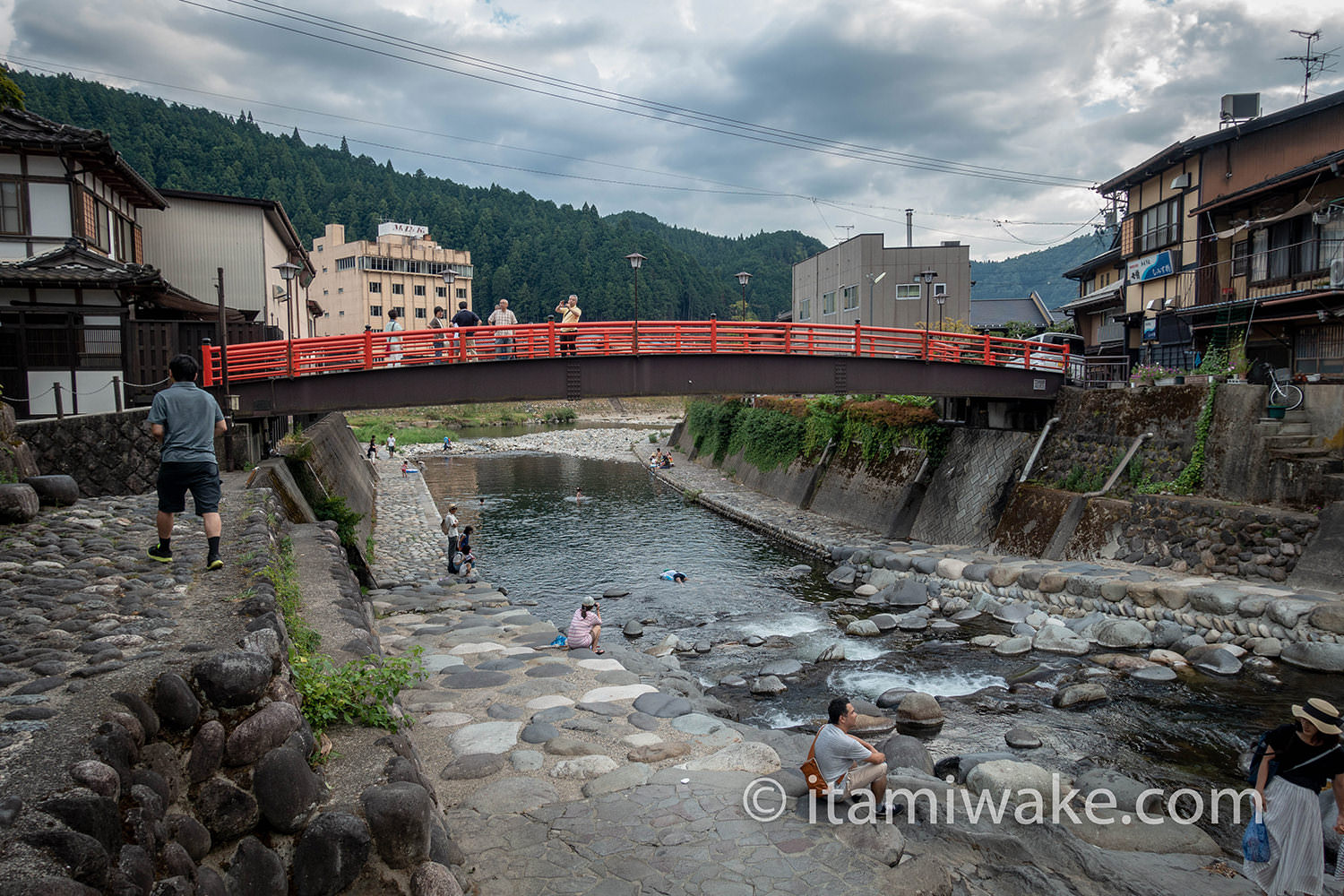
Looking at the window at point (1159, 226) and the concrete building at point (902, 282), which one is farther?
the concrete building at point (902, 282)

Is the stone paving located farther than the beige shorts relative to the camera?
No

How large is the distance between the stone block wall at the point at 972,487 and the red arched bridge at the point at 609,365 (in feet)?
6.59

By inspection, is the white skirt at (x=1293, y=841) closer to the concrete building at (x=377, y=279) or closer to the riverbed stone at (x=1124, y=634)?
the riverbed stone at (x=1124, y=634)

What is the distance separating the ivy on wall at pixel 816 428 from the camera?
29.0 metres

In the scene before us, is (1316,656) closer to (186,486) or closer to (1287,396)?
(1287,396)

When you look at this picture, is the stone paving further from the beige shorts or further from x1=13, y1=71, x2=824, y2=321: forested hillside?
x1=13, y1=71, x2=824, y2=321: forested hillside

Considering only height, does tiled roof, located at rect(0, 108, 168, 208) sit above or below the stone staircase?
above

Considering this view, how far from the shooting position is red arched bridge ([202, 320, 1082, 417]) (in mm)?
18500

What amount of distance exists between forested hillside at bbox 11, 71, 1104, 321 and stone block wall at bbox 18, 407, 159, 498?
7290cm

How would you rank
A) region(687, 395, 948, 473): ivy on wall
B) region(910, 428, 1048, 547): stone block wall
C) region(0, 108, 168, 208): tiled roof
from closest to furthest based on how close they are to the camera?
region(0, 108, 168, 208): tiled roof < region(910, 428, 1048, 547): stone block wall < region(687, 395, 948, 473): ivy on wall

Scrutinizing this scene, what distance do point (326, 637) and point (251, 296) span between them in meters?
25.3

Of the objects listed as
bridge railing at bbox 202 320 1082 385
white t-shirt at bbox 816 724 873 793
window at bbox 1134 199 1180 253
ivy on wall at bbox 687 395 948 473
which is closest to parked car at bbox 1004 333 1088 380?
bridge railing at bbox 202 320 1082 385

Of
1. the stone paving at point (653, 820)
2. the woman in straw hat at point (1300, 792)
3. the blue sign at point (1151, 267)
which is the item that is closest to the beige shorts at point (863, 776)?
the stone paving at point (653, 820)

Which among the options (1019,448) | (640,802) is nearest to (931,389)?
(1019,448)
